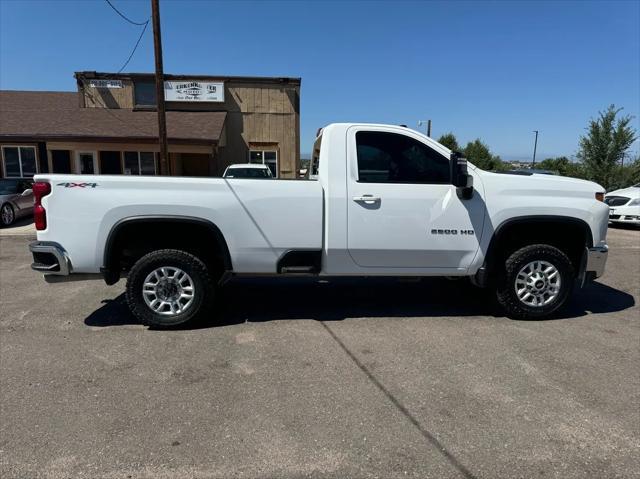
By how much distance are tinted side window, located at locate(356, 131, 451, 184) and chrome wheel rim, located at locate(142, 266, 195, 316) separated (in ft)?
7.18

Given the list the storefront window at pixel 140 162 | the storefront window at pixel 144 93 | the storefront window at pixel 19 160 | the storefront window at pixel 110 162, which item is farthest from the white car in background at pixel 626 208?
the storefront window at pixel 19 160

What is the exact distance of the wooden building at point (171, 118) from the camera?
873 inches

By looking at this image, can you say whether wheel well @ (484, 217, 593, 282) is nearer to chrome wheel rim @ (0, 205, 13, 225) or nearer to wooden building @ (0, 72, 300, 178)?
chrome wheel rim @ (0, 205, 13, 225)

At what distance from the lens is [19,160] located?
22.2m

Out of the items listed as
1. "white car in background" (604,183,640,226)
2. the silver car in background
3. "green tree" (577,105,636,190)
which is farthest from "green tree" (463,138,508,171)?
the silver car in background

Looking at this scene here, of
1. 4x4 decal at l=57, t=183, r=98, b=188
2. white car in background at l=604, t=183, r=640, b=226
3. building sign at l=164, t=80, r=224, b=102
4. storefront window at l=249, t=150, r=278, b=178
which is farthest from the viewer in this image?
storefront window at l=249, t=150, r=278, b=178

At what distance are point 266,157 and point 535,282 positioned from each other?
21.4 metres

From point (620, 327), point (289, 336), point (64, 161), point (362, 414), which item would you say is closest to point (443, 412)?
point (362, 414)

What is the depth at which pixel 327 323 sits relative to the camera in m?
5.00

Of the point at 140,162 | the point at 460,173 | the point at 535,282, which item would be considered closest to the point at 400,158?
the point at 460,173

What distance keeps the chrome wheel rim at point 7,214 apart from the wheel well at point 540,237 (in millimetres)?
13235

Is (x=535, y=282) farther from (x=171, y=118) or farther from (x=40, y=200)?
(x=171, y=118)

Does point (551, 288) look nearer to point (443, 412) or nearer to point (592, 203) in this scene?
point (592, 203)

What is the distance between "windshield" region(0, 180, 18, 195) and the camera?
13652 mm
